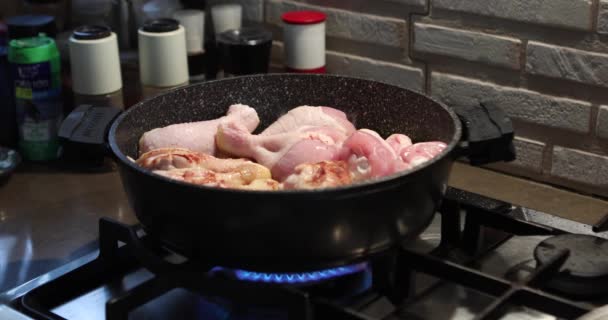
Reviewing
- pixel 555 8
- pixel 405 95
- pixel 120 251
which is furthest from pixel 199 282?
pixel 555 8

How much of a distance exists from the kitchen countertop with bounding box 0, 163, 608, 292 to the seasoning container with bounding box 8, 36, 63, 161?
0.04 meters

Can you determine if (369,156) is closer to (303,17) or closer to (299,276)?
(299,276)

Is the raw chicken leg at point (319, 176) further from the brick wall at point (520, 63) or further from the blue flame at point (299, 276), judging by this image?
the brick wall at point (520, 63)

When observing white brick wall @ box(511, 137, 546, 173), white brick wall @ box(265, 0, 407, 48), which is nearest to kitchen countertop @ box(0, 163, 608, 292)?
white brick wall @ box(511, 137, 546, 173)

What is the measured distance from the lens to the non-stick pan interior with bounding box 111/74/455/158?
102 cm

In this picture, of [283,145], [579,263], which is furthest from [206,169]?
[579,263]

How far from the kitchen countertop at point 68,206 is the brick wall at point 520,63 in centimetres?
6

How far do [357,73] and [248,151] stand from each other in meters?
0.56

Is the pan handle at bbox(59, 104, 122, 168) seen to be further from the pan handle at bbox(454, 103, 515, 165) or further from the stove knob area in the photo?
the stove knob area

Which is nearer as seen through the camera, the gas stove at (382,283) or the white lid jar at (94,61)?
the gas stove at (382,283)

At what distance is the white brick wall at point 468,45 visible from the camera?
4.43 ft

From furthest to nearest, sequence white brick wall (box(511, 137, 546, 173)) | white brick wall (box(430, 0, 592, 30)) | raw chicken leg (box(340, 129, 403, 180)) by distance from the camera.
→ white brick wall (box(511, 137, 546, 173)) → white brick wall (box(430, 0, 592, 30)) → raw chicken leg (box(340, 129, 403, 180))

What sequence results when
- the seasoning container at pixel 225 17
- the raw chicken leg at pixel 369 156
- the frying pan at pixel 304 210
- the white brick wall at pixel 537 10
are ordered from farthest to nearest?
1. the seasoning container at pixel 225 17
2. the white brick wall at pixel 537 10
3. the raw chicken leg at pixel 369 156
4. the frying pan at pixel 304 210

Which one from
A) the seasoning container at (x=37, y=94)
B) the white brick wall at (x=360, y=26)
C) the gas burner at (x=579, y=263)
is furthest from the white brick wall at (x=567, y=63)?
the seasoning container at (x=37, y=94)
